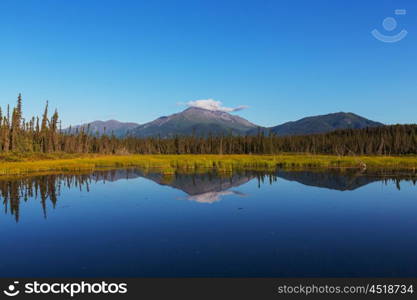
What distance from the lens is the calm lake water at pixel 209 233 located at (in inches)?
425

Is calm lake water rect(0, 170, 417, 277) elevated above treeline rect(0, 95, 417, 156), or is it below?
below

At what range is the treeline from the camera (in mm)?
85262

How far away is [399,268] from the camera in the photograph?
10.5 metres

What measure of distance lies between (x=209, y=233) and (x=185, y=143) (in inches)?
5049

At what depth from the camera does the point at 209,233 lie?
1523 cm

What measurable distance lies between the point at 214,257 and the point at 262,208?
34.6 ft

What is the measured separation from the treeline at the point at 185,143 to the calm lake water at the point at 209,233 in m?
58.6

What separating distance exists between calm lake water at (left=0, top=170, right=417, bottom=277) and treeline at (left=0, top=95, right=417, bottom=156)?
5860 cm

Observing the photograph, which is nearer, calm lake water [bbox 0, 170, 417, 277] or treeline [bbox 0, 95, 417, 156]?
calm lake water [bbox 0, 170, 417, 277]

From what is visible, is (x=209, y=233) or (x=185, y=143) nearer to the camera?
(x=209, y=233)

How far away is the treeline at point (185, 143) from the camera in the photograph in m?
85.3

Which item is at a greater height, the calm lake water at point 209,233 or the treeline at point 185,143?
the treeline at point 185,143

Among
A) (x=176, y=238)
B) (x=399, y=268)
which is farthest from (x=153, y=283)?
(x=399, y=268)

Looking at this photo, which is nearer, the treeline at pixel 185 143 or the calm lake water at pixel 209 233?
the calm lake water at pixel 209 233
